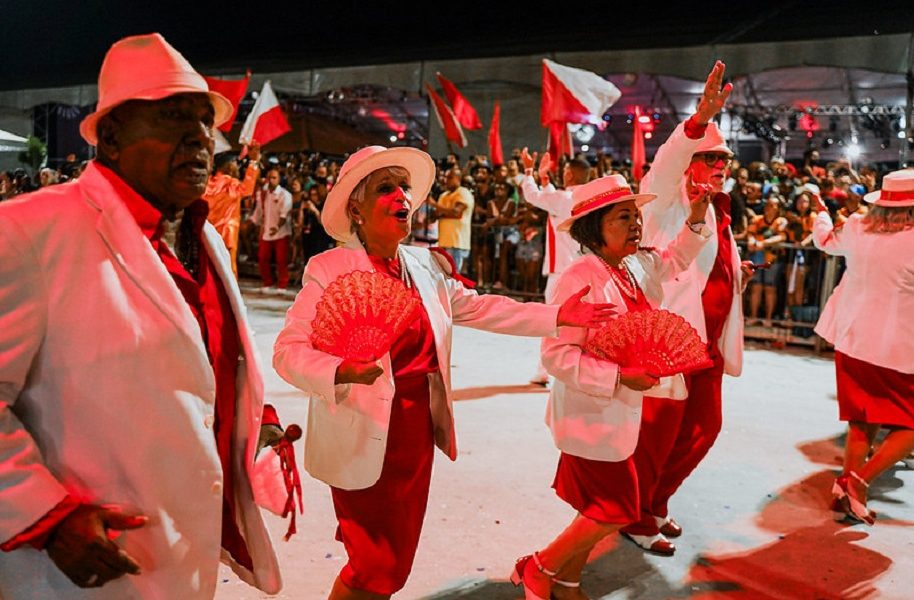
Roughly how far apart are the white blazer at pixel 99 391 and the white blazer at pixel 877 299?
453 centimetres

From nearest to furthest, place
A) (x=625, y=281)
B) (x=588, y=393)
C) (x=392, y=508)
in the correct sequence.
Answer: (x=392, y=508) → (x=588, y=393) → (x=625, y=281)

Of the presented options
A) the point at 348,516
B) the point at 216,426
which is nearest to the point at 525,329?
the point at 348,516

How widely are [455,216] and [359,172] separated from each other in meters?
9.27

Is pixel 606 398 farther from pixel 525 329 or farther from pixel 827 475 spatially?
pixel 827 475

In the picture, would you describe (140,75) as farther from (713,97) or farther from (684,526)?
Answer: (684,526)

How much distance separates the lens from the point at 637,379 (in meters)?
3.14

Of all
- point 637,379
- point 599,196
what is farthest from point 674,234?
point 637,379

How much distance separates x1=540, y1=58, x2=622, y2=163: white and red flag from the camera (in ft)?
33.9

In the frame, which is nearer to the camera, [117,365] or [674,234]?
[117,365]

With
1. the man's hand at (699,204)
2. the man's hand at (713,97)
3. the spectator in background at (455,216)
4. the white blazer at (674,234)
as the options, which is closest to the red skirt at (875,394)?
the white blazer at (674,234)

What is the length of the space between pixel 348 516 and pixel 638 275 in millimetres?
1894

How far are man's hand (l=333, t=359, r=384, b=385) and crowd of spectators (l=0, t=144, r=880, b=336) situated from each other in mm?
7299

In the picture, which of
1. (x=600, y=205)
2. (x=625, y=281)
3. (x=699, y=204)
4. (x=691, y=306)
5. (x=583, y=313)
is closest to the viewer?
(x=583, y=313)

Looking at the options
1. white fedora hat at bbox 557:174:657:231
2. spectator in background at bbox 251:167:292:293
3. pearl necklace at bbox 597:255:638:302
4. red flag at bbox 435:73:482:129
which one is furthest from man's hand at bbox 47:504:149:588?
spectator in background at bbox 251:167:292:293
